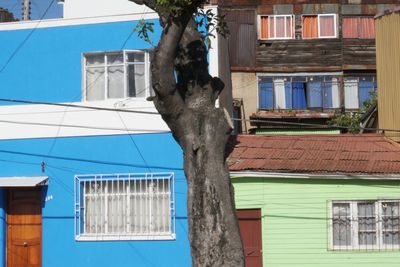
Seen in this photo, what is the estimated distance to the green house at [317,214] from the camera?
14.5 meters

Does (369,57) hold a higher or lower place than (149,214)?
higher

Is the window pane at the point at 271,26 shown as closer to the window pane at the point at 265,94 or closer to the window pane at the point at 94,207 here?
the window pane at the point at 265,94

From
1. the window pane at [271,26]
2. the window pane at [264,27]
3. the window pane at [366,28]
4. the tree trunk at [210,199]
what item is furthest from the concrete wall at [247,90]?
the tree trunk at [210,199]

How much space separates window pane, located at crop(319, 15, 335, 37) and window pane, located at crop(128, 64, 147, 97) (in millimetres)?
19628

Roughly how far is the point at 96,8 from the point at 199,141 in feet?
30.8

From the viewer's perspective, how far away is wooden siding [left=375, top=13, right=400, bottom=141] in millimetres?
16547

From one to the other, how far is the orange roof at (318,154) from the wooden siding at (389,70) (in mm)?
513

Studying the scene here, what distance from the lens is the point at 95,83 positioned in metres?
15.6

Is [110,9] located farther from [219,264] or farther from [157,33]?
[219,264]

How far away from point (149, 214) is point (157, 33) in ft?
11.4

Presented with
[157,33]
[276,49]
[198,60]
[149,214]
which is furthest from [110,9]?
[276,49]

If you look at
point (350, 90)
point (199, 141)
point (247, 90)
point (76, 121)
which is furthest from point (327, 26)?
point (199, 141)

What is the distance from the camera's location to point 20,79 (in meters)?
15.5

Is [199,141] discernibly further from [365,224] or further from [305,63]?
[305,63]
